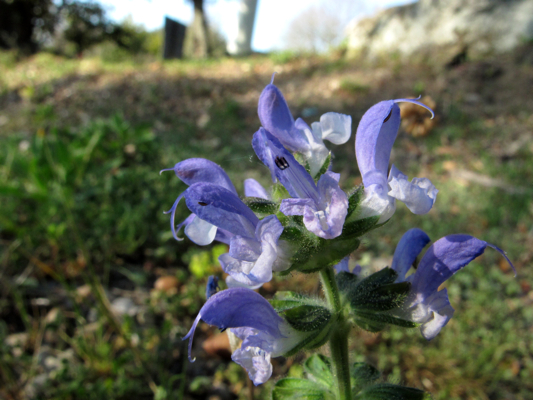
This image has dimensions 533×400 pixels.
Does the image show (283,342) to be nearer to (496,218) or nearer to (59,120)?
(496,218)

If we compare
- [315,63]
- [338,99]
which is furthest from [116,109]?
[315,63]

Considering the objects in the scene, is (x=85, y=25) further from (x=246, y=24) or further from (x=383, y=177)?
(x=383, y=177)

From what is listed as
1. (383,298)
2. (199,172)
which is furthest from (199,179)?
(383,298)

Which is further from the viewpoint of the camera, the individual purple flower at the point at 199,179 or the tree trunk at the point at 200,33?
the tree trunk at the point at 200,33

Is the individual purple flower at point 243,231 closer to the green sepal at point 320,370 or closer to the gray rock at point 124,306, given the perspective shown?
the green sepal at point 320,370

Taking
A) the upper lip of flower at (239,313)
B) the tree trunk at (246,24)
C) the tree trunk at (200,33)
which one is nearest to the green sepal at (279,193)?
→ the upper lip of flower at (239,313)

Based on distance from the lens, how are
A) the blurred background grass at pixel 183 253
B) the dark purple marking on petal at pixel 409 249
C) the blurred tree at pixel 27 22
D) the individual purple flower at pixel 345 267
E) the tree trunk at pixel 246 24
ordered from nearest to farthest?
the dark purple marking on petal at pixel 409 249 < the individual purple flower at pixel 345 267 < the blurred background grass at pixel 183 253 < the blurred tree at pixel 27 22 < the tree trunk at pixel 246 24

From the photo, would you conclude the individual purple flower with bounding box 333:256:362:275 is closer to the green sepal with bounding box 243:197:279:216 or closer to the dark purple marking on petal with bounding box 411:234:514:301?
the dark purple marking on petal with bounding box 411:234:514:301
